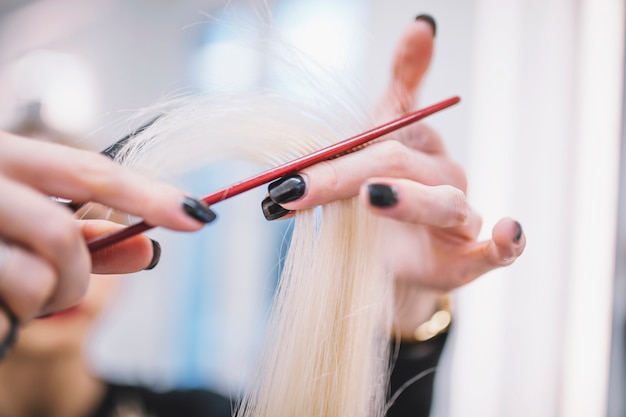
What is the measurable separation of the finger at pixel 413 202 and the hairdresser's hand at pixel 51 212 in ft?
0.54

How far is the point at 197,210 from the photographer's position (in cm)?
37

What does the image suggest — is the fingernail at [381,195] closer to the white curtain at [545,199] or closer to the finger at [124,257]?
the finger at [124,257]

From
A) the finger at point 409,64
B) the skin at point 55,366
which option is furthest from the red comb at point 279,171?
the skin at point 55,366

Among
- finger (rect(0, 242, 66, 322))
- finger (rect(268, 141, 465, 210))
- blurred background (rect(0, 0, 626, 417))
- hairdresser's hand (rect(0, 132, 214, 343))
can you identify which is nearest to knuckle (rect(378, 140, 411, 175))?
finger (rect(268, 141, 465, 210))

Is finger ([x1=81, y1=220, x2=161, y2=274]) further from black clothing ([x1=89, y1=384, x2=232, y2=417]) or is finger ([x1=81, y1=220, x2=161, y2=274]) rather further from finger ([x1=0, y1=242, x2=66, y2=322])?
black clothing ([x1=89, y1=384, x2=232, y2=417])

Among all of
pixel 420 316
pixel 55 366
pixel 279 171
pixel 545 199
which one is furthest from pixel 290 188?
pixel 55 366

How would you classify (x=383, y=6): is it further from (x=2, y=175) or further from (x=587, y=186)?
(x=2, y=175)

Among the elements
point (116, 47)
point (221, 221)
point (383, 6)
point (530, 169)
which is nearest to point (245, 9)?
point (530, 169)

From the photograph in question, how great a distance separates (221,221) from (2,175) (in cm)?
155

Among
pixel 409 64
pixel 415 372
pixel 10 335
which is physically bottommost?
pixel 415 372

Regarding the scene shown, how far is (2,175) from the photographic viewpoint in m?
0.32

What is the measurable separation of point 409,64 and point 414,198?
28 centimetres

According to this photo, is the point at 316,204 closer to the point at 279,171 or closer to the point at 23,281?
the point at 279,171

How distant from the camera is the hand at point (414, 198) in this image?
1.38ft
